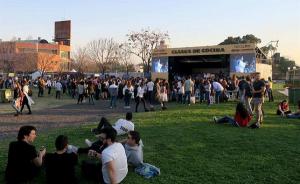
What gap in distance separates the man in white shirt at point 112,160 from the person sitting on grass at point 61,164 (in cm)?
55

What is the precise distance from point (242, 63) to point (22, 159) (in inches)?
1028

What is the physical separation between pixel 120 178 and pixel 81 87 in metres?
18.3

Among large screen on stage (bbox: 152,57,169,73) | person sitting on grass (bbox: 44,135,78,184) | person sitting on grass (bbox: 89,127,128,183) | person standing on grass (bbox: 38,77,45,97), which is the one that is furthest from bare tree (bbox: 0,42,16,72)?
person sitting on grass (bbox: 89,127,128,183)

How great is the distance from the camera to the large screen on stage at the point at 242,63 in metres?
30.1

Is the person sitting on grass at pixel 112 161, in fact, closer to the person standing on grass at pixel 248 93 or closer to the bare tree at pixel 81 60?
the person standing on grass at pixel 248 93

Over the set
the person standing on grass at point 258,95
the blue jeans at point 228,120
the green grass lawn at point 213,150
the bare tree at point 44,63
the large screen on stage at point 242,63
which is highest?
the bare tree at point 44,63

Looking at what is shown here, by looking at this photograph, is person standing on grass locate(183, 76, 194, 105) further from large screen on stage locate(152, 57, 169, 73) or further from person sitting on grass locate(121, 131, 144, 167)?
person sitting on grass locate(121, 131, 144, 167)

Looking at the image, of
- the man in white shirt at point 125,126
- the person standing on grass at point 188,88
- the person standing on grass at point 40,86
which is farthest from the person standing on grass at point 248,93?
the person standing on grass at point 40,86

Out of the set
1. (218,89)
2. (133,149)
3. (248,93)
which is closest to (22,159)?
(133,149)

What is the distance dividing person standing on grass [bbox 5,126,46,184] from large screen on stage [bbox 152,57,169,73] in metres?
28.5

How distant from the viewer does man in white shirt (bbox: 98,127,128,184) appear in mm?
6410

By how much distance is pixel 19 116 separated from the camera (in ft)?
56.6

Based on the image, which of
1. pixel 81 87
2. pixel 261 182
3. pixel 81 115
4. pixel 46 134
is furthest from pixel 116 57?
pixel 261 182

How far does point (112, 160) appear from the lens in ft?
21.1
